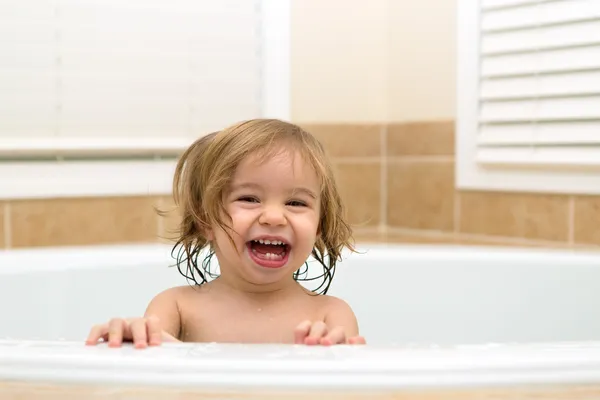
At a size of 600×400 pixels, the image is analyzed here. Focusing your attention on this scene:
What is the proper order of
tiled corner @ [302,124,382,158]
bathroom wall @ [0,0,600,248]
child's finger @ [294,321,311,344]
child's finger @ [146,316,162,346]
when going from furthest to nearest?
tiled corner @ [302,124,382,158]
bathroom wall @ [0,0,600,248]
child's finger @ [294,321,311,344]
child's finger @ [146,316,162,346]

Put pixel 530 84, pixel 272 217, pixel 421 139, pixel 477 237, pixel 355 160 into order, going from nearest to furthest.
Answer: pixel 272 217
pixel 530 84
pixel 477 237
pixel 421 139
pixel 355 160

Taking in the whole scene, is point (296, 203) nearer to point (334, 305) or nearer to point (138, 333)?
point (334, 305)

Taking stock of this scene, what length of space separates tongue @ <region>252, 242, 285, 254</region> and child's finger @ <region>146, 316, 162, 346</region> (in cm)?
32

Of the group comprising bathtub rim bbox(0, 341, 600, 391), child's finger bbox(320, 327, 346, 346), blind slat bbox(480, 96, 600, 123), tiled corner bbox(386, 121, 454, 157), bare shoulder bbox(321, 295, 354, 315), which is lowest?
bare shoulder bbox(321, 295, 354, 315)

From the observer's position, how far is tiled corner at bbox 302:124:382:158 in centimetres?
270

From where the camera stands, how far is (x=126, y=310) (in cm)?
169

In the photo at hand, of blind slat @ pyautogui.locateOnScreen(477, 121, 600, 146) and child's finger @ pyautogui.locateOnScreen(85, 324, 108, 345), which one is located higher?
blind slat @ pyautogui.locateOnScreen(477, 121, 600, 146)

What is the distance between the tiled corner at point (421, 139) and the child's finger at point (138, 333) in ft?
5.71

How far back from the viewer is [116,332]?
34.8 inches

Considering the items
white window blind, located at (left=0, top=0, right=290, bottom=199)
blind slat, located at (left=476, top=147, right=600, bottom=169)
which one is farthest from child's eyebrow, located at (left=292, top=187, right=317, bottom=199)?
white window blind, located at (left=0, top=0, right=290, bottom=199)

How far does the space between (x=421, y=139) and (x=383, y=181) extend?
223 millimetres

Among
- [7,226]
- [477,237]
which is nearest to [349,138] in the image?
[477,237]

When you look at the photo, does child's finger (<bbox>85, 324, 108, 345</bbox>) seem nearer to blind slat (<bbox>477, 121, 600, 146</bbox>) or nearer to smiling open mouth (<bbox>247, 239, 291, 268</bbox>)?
smiling open mouth (<bbox>247, 239, 291, 268</bbox>)

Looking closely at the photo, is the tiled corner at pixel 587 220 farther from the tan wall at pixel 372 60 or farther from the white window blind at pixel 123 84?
the white window blind at pixel 123 84
